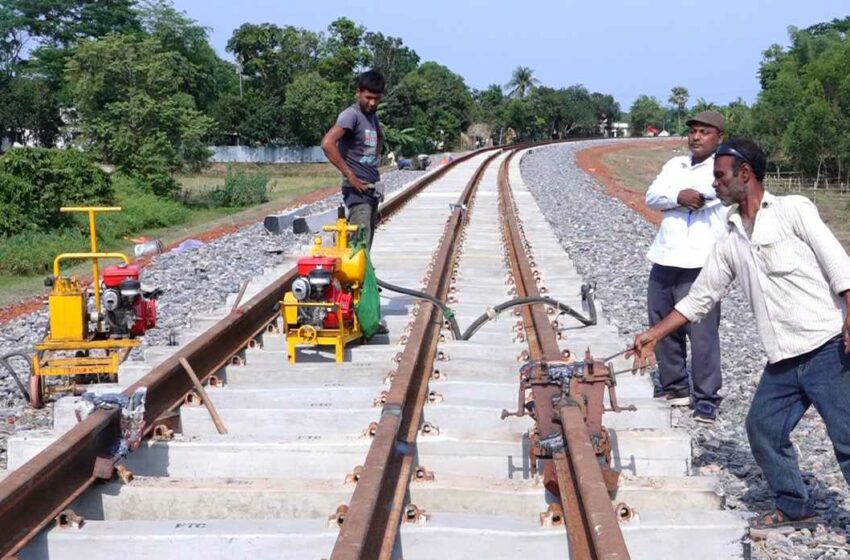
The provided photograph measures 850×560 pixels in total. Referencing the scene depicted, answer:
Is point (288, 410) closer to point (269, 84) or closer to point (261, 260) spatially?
point (261, 260)

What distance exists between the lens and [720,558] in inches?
127

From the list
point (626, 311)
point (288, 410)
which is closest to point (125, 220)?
point (626, 311)

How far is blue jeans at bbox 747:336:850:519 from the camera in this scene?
3.75 meters

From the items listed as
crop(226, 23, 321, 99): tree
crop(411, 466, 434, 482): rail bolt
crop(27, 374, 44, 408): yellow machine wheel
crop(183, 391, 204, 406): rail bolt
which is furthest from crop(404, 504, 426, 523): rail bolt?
crop(226, 23, 321, 99): tree

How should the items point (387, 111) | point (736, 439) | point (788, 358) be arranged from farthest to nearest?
point (387, 111) → point (736, 439) → point (788, 358)

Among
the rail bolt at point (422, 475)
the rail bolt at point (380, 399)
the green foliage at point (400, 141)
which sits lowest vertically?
the rail bolt at point (422, 475)

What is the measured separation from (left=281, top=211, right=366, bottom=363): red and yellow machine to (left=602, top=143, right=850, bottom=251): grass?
17696mm

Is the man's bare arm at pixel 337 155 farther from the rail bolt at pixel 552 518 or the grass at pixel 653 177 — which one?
the grass at pixel 653 177

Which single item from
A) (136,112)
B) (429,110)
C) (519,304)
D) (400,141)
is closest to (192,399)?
(519,304)

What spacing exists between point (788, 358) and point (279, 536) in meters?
2.04

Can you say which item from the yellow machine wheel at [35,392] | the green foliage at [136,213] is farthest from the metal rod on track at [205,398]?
the green foliage at [136,213]

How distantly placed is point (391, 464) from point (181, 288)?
5877 millimetres

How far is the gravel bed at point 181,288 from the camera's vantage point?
5.37 m

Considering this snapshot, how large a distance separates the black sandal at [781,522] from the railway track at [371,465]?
0.32 meters
